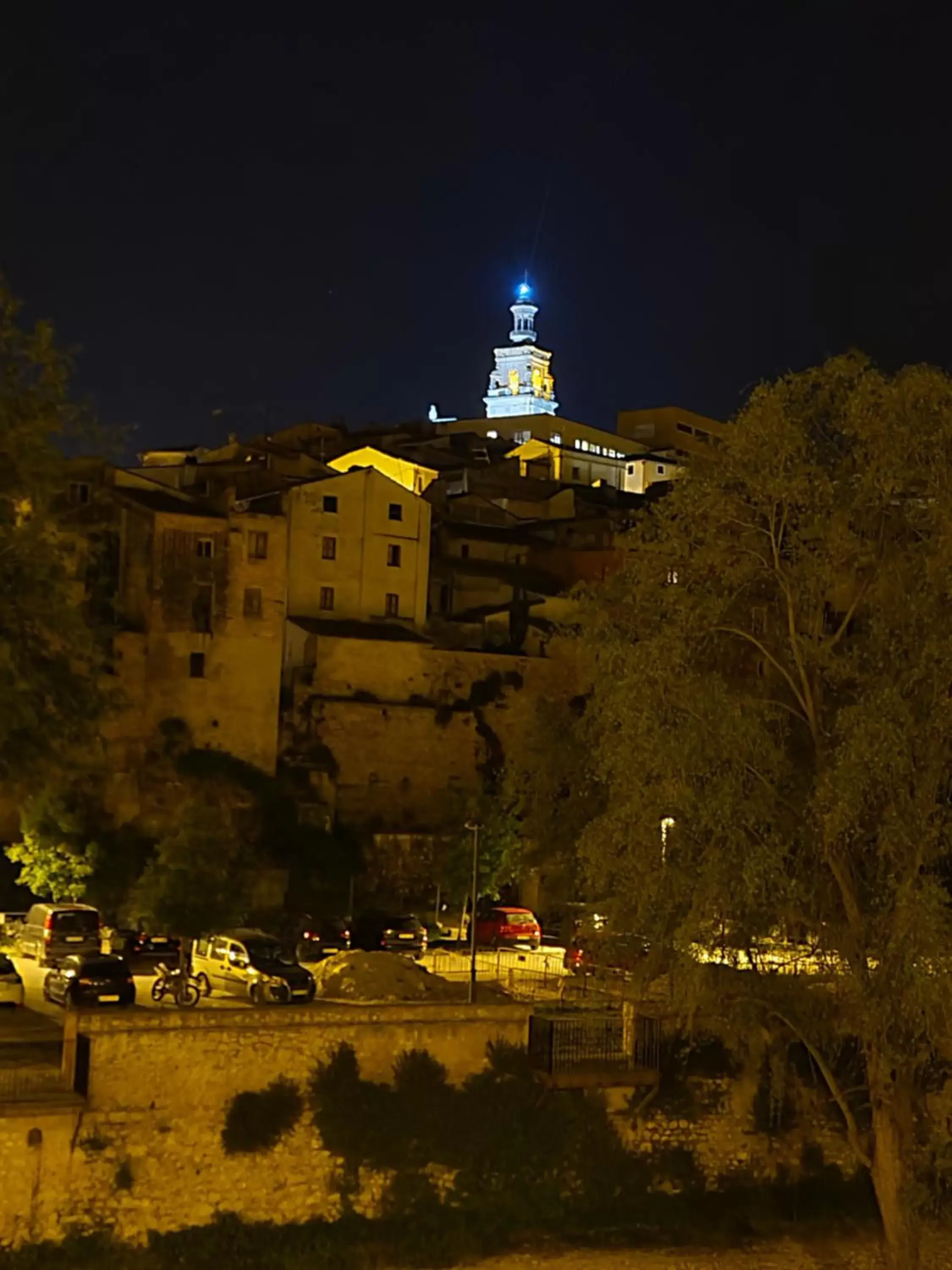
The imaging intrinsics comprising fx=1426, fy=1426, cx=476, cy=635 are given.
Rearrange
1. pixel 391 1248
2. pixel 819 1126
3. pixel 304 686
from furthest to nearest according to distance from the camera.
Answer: pixel 304 686, pixel 819 1126, pixel 391 1248

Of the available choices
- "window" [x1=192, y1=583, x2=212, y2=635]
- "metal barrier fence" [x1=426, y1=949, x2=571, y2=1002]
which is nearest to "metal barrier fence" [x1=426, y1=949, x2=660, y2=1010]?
"metal barrier fence" [x1=426, y1=949, x2=571, y2=1002]

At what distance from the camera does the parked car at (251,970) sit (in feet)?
87.1

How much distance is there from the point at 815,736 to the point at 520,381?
131429 millimetres

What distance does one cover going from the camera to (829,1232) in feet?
79.0

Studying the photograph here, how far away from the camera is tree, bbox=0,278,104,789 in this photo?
794 inches

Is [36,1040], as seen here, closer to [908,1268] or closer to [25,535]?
[25,535]

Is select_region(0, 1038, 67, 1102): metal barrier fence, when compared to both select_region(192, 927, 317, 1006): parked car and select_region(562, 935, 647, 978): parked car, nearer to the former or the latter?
select_region(192, 927, 317, 1006): parked car

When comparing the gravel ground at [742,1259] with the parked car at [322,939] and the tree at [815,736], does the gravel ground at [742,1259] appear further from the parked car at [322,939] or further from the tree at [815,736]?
the parked car at [322,939]

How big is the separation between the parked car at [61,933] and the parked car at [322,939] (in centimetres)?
552

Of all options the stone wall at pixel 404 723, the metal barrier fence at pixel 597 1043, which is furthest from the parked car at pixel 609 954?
the stone wall at pixel 404 723

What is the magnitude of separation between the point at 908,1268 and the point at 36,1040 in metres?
13.4

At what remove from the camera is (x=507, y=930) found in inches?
1535

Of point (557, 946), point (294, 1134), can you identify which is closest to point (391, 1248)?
point (294, 1134)

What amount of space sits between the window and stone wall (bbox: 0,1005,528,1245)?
2766cm
